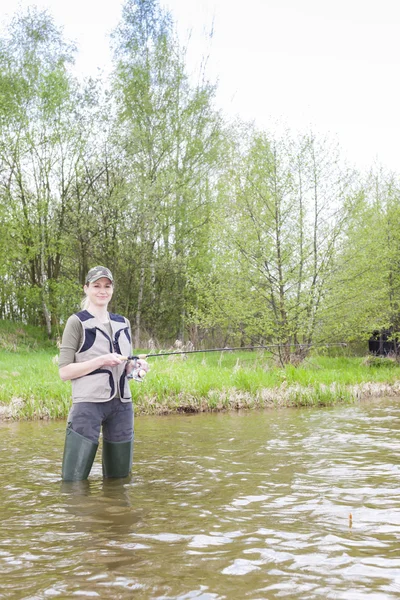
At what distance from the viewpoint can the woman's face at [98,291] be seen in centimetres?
580

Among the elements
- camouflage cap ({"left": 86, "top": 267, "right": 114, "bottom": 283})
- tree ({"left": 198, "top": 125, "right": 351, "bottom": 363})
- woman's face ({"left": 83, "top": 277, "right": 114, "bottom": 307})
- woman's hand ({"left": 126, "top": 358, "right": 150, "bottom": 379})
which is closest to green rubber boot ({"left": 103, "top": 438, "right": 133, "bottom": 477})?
woman's hand ({"left": 126, "top": 358, "right": 150, "bottom": 379})

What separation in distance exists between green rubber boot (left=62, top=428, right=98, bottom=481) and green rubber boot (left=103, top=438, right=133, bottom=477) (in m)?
0.28

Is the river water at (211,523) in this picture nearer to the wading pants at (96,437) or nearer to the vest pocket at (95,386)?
the wading pants at (96,437)

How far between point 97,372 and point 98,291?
75cm

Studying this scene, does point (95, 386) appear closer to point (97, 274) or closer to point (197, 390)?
point (97, 274)

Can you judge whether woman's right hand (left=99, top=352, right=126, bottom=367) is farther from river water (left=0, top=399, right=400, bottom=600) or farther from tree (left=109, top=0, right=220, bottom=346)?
tree (left=109, top=0, right=220, bottom=346)

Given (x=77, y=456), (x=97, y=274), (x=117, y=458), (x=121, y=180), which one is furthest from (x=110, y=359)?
(x=121, y=180)

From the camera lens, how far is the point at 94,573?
3.77 m

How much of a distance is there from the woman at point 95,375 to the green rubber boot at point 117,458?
15 mm

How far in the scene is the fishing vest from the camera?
5.65 meters

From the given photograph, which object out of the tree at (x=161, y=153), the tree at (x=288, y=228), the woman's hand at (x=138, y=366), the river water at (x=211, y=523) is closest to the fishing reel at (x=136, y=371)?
the woman's hand at (x=138, y=366)

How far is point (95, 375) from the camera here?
18.6 feet

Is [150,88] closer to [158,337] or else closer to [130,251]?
[130,251]

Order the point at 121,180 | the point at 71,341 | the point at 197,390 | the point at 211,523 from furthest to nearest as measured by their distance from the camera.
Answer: the point at 121,180, the point at 197,390, the point at 71,341, the point at 211,523
